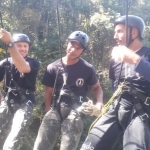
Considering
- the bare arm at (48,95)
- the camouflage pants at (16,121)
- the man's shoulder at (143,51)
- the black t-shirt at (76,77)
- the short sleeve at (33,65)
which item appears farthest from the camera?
the bare arm at (48,95)

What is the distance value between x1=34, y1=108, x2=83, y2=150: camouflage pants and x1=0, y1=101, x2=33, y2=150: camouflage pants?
0.82 feet

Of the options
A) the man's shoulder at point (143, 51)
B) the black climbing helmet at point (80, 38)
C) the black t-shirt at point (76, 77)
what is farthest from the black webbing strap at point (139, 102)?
the black climbing helmet at point (80, 38)

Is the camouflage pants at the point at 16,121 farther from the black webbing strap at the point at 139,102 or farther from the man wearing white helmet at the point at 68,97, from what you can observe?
the black webbing strap at the point at 139,102

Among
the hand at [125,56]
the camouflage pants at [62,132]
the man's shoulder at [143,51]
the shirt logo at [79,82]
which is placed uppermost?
the man's shoulder at [143,51]

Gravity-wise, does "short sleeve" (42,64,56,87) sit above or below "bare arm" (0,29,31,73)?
below

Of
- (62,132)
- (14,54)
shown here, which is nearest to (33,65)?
(14,54)

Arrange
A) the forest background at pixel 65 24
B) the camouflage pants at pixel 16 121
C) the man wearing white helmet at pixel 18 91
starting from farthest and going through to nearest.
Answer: the forest background at pixel 65 24 < the man wearing white helmet at pixel 18 91 < the camouflage pants at pixel 16 121

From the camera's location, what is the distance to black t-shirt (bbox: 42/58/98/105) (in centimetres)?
423

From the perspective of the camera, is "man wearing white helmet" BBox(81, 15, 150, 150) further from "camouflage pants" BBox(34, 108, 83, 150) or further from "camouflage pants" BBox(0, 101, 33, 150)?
"camouflage pants" BBox(0, 101, 33, 150)

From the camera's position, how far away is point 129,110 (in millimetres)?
3375

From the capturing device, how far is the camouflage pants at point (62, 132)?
379 cm

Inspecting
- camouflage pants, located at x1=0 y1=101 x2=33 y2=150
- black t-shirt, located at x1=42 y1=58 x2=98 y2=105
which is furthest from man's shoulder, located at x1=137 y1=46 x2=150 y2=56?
camouflage pants, located at x1=0 y1=101 x2=33 y2=150

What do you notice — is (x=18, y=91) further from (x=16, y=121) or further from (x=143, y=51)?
(x=143, y=51)

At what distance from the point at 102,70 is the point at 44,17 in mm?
5061
